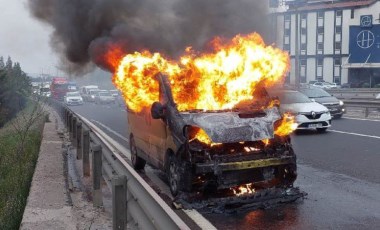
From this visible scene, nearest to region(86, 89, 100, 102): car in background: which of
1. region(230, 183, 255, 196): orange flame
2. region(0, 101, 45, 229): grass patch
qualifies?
region(0, 101, 45, 229): grass patch

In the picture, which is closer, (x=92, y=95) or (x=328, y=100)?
(x=328, y=100)

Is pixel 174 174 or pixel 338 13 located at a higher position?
pixel 338 13

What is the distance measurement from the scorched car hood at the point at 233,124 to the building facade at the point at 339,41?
5440cm

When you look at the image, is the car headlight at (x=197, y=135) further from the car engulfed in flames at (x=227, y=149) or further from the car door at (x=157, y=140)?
the car door at (x=157, y=140)

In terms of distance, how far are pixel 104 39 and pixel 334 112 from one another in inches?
520

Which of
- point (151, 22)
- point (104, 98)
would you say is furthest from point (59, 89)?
point (151, 22)

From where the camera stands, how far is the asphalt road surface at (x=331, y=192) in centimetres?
611

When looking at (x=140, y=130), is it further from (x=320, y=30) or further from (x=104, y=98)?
(x=320, y=30)

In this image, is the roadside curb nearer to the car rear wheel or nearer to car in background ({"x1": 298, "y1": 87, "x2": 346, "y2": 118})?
the car rear wheel

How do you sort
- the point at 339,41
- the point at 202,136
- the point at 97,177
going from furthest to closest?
the point at 339,41 → the point at 202,136 → the point at 97,177

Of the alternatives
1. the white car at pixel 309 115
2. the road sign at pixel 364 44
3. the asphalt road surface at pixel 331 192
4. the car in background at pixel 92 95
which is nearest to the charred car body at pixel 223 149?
the asphalt road surface at pixel 331 192

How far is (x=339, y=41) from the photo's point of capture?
68.3m

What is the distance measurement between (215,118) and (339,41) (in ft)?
216

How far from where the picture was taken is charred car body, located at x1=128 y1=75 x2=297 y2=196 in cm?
667
